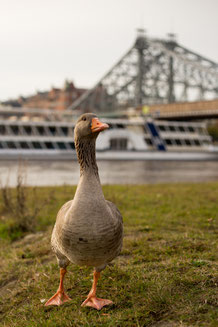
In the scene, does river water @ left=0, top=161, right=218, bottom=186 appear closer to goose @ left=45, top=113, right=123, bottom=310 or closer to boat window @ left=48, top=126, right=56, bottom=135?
goose @ left=45, top=113, right=123, bottom=310

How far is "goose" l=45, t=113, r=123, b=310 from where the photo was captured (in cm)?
280

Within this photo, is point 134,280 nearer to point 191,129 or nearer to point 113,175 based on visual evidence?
point 113,175

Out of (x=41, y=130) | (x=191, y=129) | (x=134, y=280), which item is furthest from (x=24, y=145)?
(x=134, y=280)

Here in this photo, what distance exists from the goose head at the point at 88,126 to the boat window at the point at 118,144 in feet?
102

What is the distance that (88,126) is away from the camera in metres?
2.96

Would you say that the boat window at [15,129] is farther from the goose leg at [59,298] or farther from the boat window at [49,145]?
the goose leg at [59,298]

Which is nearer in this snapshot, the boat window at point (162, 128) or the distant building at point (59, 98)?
the boat window at point (162, 128)

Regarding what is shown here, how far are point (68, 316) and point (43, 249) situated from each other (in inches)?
86.5

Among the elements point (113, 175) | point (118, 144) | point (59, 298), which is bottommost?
point (118, 144)

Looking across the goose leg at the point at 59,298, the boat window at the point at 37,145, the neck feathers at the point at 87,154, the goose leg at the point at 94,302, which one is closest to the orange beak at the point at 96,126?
the neck feathers at the point at 87,154

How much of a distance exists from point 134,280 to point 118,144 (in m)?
31.1

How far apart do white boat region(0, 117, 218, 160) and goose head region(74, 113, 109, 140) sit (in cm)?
2543

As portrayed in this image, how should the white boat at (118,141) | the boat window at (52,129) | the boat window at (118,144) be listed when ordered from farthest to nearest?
1. the boat window at (118,144)
2. the boat window at (52,129)
3. the white boat at (118,141)

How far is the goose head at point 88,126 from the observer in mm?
2906
